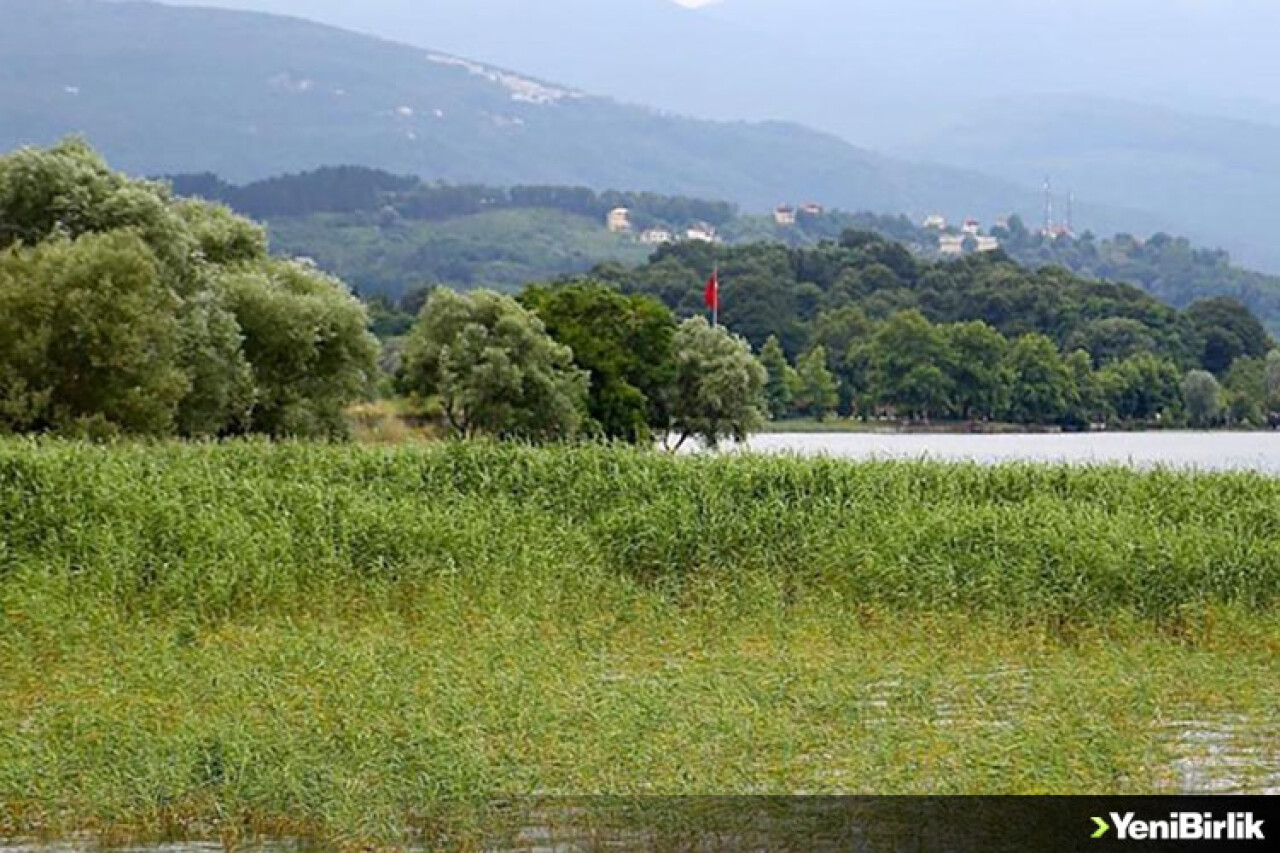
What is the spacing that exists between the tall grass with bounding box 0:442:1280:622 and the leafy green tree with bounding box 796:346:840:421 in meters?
96.3

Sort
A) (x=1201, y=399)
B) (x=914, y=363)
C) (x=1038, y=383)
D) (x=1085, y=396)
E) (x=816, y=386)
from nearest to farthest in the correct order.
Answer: (x=1038, y=383) → (x=914, y=363) → (x=1085, y=396) → (x=1201, y=399) → (x=816, y=386)

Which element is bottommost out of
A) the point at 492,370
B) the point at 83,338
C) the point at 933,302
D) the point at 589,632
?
the point at 933,302

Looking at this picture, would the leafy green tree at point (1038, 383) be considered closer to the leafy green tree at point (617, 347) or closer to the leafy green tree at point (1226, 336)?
the leafy green tree at point (1226, 336)

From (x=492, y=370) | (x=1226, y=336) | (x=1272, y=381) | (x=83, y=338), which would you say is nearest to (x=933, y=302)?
(x=1226, y=336)

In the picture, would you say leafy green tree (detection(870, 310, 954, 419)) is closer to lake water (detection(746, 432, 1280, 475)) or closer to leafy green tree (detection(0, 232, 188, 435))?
lake water (detection(746, 432, 1280, 475))

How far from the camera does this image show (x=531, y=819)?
15.7 m

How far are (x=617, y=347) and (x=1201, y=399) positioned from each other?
187 ft

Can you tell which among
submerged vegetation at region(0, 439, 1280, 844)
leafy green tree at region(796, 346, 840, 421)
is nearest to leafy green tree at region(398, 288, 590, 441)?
submerged vegetation at region(0, 439, 1280, 844)

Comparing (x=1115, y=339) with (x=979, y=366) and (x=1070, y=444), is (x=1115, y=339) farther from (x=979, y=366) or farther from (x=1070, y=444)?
(x=1070, y=444)

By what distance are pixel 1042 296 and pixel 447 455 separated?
115m

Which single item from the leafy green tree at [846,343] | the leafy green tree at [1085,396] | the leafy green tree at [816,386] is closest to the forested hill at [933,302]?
the leafy green tree at [846,343]

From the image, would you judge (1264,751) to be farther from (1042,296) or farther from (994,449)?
(1042,296)

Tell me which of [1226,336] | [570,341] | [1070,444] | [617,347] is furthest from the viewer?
[1226,336]

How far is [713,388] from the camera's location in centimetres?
8700
